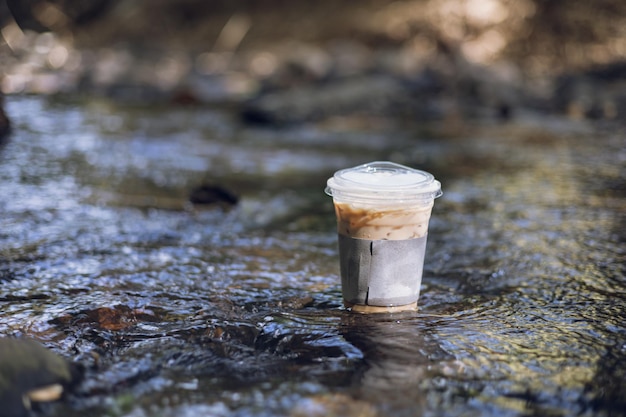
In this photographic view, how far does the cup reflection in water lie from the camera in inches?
97.8

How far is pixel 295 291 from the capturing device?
123 inches

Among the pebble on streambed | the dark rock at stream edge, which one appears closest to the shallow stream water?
the pebble on streambed

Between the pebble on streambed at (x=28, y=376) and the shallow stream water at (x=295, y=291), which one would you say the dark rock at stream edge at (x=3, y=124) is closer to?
the shallow stream water at (x=295, y=291)

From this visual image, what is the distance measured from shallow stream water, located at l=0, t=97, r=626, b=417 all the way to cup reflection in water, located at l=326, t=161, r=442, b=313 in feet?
0.38

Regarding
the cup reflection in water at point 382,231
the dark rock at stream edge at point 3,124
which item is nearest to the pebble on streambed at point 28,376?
the cup reflection in water at point 382,231

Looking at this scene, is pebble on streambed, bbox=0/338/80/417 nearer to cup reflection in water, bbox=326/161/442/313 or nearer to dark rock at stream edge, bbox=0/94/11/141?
cup reflection in water, bbox=326/161/442/313

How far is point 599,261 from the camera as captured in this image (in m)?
3.52

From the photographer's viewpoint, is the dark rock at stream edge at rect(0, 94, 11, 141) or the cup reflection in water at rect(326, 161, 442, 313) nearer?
the cup reflection in water at rect(326, 161, 442, 313)

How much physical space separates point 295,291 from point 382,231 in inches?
29.3

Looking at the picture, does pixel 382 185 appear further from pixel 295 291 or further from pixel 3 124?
pixel 3 124

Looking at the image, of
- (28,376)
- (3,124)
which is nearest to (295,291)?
(28,376)

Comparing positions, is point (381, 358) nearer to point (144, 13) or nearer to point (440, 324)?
point (440, 324)

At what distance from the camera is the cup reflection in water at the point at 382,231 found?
248 cm

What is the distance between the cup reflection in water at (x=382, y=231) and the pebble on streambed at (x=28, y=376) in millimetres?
1014
